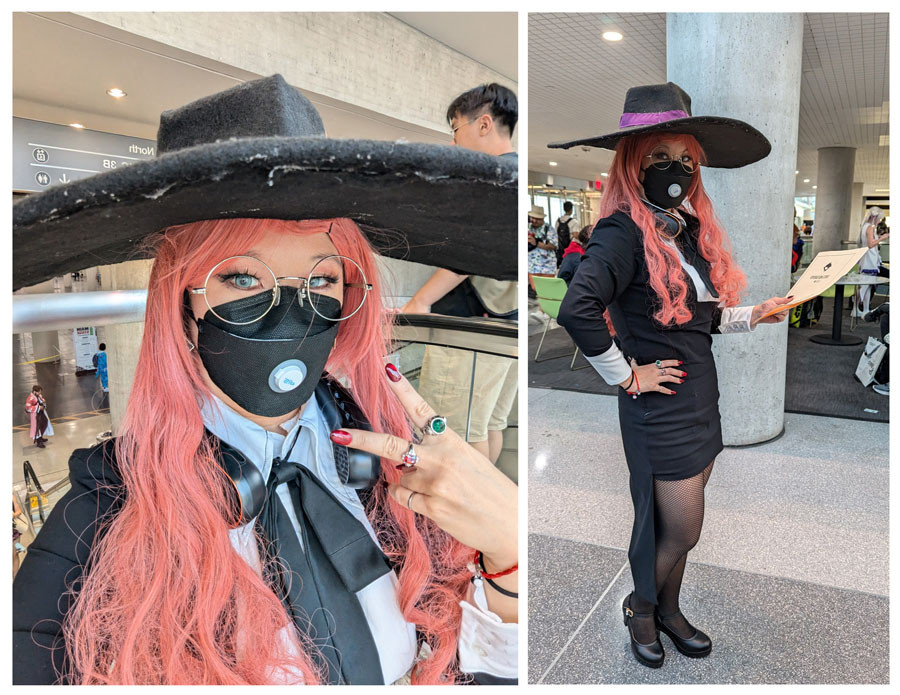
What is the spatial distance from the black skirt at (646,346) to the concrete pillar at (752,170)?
117cm

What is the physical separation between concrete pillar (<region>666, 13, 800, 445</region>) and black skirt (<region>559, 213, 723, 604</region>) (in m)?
1.17

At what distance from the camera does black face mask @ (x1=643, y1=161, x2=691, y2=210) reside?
4.41 feet

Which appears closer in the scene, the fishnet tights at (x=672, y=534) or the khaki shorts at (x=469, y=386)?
the khaki shorts at (x=469, y=386)

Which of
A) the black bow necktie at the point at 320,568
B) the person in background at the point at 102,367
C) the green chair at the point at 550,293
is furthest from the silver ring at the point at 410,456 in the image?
the green chair at the point at 550,293

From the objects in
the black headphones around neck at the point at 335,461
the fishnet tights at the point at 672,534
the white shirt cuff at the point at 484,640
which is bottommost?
the fishnet tights at the point at 672,534

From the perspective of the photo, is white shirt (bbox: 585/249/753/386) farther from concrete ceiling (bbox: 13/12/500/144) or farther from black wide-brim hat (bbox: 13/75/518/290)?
concrete ceiling (bbox: 13/12/500/144)

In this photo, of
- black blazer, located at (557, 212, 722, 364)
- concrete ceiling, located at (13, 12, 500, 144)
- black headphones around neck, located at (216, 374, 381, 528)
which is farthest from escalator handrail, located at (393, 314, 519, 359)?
concrete ceiling, located at (13, 12, 500, 144)

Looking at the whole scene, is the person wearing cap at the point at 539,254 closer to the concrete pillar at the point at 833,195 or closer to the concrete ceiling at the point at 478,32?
the concrete ceiling at the point at 478,32

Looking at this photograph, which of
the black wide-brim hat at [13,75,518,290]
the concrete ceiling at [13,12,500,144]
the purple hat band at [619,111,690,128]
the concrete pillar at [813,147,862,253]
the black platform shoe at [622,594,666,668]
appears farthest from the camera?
the concrete pillar at [813,147,862,253]

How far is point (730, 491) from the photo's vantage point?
2.69m

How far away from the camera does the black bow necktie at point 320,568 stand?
30.2 inches

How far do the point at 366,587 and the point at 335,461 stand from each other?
186 millimetres

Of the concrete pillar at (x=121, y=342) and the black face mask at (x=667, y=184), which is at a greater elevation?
the black face mask at (x=667, y=184)

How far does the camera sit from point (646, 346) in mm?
1401
